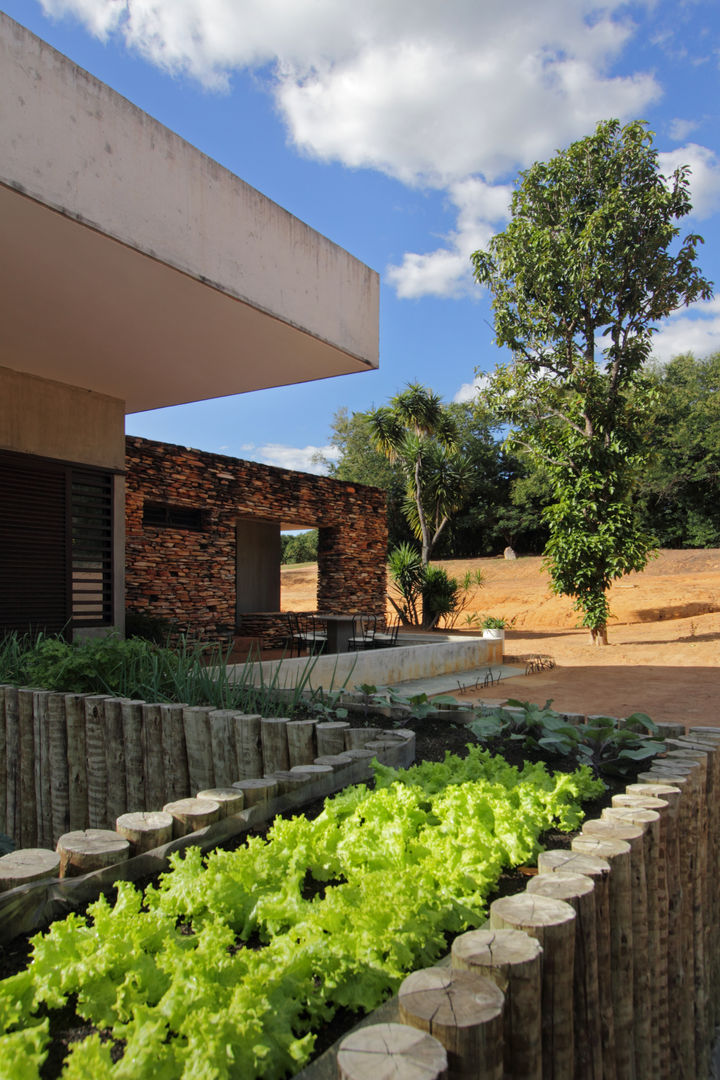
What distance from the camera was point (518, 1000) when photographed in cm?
117

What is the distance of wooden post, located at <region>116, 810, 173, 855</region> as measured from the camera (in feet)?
6.26

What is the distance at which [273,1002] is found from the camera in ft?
3.82

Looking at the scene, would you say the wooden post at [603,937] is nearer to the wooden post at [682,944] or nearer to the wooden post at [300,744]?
the wooden post at [682,944]

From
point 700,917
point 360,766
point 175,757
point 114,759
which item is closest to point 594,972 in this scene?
point 700,917

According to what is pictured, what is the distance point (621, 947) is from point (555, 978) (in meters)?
0.42

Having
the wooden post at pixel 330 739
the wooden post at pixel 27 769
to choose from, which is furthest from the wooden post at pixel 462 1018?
the wooden post at pixel 27 769

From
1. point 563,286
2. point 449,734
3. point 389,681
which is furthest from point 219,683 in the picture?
point 563,286

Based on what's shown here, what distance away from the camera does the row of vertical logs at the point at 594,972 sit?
3.35ft

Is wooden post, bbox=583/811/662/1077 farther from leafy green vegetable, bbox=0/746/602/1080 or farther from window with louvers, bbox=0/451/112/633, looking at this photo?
window with louvers, bbox=0/451/112/633

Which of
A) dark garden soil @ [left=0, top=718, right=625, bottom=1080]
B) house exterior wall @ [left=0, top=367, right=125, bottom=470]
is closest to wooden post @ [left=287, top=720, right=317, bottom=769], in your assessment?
dark garden soil @ [left=0, top=718, right=625, bottom=1080]

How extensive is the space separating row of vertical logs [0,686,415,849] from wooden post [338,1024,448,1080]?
178cm

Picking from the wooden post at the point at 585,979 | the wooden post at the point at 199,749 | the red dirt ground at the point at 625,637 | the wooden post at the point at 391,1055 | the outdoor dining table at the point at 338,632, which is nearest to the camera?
the wooden post at the point at 391,1055

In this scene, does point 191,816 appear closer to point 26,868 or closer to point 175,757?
point 26,868

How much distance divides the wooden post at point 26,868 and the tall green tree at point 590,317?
1274 centimetres
